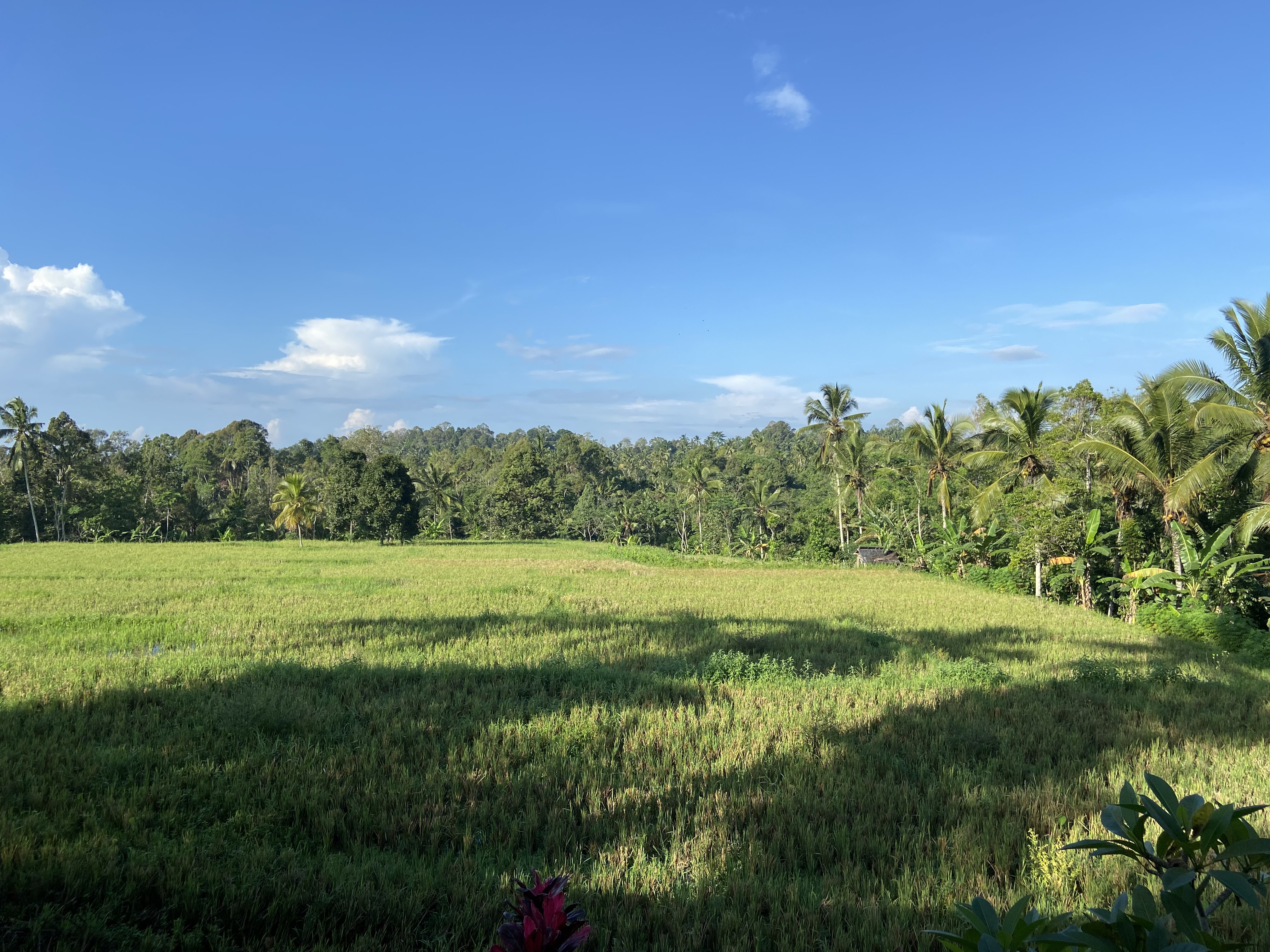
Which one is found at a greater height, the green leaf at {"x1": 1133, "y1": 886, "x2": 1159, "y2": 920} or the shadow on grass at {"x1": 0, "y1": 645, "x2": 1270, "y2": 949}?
the green leaf at {"x1": 1133, "y1": 886, "x2": 1159, "y2": 920}

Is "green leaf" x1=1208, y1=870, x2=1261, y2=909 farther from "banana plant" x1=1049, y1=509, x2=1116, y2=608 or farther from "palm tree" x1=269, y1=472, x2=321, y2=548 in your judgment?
"palm tree" x1=269, y1=472, x2=321, y2=548

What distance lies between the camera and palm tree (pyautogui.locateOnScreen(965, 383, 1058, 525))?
2450cm

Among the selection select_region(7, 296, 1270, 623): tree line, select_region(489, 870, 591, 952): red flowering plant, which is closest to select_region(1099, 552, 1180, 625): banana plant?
select_region(7, 296, 1270, 623): tree line

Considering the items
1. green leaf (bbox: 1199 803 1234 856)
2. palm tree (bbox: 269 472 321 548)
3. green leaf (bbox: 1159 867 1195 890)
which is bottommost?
green leaf (bbox: 1159 867 1195 890)

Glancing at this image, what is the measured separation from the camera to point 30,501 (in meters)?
49.4

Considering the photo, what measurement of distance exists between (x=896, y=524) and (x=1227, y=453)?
70.9 ft

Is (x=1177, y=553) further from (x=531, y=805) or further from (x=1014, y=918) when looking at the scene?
(x=1014, y=918)

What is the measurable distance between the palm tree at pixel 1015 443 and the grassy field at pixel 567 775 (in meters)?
14.2

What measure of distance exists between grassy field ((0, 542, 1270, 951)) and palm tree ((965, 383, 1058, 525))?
561 inches

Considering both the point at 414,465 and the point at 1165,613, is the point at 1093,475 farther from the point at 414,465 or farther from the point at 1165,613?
the point at 414,465

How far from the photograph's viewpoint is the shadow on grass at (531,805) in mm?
3498

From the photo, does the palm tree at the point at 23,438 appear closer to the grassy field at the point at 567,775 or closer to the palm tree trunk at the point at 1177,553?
the grassy field at the point at 567,775

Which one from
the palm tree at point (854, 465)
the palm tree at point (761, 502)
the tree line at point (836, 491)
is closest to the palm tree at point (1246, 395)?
the tree line at point (836, 491)

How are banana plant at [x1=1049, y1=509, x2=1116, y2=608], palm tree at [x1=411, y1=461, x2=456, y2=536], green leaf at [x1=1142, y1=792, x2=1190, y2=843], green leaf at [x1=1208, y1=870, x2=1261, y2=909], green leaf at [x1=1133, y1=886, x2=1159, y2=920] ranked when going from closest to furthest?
1. green leaf at [x1=1208, y1=870, x2=1261, y2=909]
2. green leaf at [x1=1133, y1=886, x2=1159, y2=920]
3. green leaf at [x1=1142, y1=792, x2=1190, y2=843]
4. banana plant at [x1=1049, y1=509, x2=1116, y2=608]
5. palm tree at [x1=411, y1=461, x2=456, y2=536]
